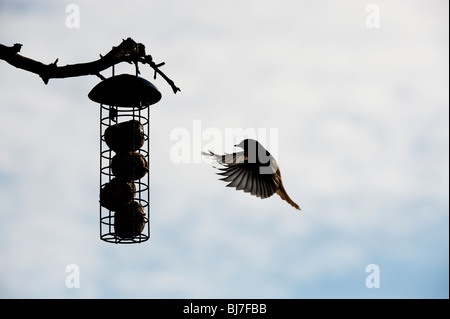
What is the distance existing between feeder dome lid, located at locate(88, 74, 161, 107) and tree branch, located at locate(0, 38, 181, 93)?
0.32 m

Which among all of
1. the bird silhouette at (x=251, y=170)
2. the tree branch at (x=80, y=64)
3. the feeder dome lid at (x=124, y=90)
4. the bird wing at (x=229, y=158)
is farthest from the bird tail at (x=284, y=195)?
the tree branch at (x=80, y=64)

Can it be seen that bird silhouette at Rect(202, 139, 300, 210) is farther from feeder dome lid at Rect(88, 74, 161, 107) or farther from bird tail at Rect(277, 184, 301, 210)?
feeder dome lid at Rect(88, 74, 161, 107)

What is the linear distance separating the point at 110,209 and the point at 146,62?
4.00ft

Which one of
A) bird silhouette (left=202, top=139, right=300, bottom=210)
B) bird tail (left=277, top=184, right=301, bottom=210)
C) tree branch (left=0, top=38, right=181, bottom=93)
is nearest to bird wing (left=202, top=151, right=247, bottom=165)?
bird silhouette (left=202, top=139, right=300, bottom=210)

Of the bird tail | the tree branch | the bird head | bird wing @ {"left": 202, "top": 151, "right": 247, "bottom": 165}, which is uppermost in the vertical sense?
the tree branch

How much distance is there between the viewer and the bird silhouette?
5027mm

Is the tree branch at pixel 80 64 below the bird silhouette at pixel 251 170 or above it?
above

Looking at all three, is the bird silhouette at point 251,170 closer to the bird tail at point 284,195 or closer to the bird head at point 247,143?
the bird head at point 247,143

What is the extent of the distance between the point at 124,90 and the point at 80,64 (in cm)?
57

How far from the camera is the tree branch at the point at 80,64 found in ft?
12.0

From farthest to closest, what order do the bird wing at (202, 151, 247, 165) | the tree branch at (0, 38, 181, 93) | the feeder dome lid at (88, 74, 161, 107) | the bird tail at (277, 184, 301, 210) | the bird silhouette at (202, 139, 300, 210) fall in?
the bird tail at (277, 184, 301, 210) → the bird silhouette at (202, 139, 300, 210) → the bird wing at (202, 151, 247, 165) → the feeder dome lid at (88, 74, 161, 107) → the tree branch at (0, 38, 181, 93)

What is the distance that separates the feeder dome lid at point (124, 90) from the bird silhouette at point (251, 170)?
75 centimetres
